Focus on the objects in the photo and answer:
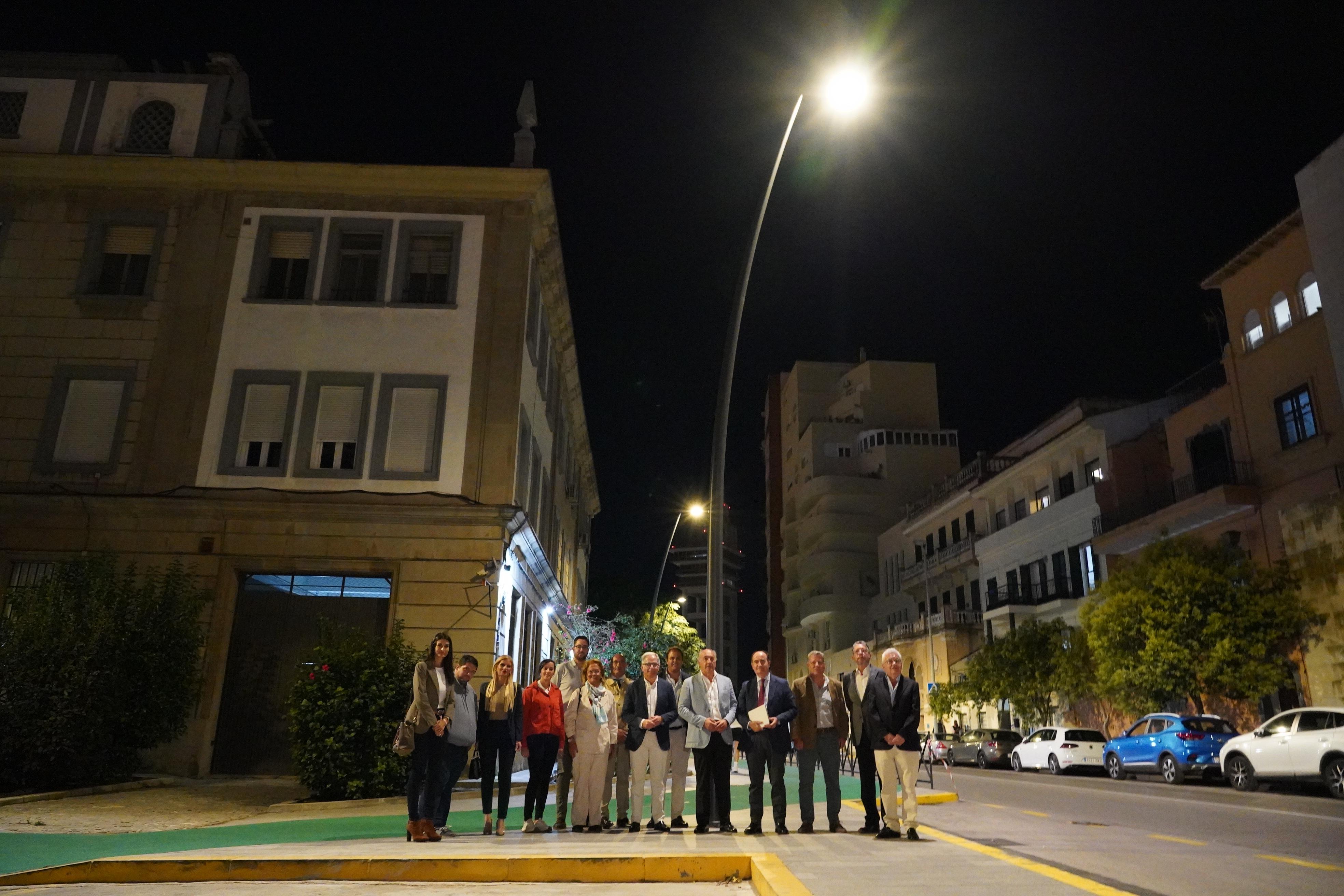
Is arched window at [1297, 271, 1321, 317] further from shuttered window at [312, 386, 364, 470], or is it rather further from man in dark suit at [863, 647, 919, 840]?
shuttered window at [312, 386, 364, 470]

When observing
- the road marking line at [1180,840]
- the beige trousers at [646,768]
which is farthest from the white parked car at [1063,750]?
the beige trousers at [646,768]

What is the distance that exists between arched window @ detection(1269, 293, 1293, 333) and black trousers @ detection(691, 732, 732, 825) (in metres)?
23.7

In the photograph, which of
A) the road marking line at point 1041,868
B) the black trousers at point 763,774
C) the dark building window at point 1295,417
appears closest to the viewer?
the road marking line at point 1041,868

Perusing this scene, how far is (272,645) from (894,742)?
13469 millimetres

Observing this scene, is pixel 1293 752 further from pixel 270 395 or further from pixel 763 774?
pixel 270 395

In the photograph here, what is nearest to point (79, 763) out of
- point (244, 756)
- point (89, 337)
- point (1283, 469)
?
point (244, 756)

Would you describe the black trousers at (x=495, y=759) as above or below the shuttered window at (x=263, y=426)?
below

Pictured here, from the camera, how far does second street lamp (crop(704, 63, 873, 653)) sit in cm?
1216

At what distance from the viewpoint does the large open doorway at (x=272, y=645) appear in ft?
58.1

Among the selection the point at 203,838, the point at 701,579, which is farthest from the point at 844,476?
the point at 701,579

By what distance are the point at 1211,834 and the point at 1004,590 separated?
3505 centimetres

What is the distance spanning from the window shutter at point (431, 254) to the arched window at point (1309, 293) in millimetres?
22409

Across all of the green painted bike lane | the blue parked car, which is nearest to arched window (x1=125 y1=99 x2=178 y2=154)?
the green painted bike lane

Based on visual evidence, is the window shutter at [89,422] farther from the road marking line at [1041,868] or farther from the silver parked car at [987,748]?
the silver parked car at [987,748]
